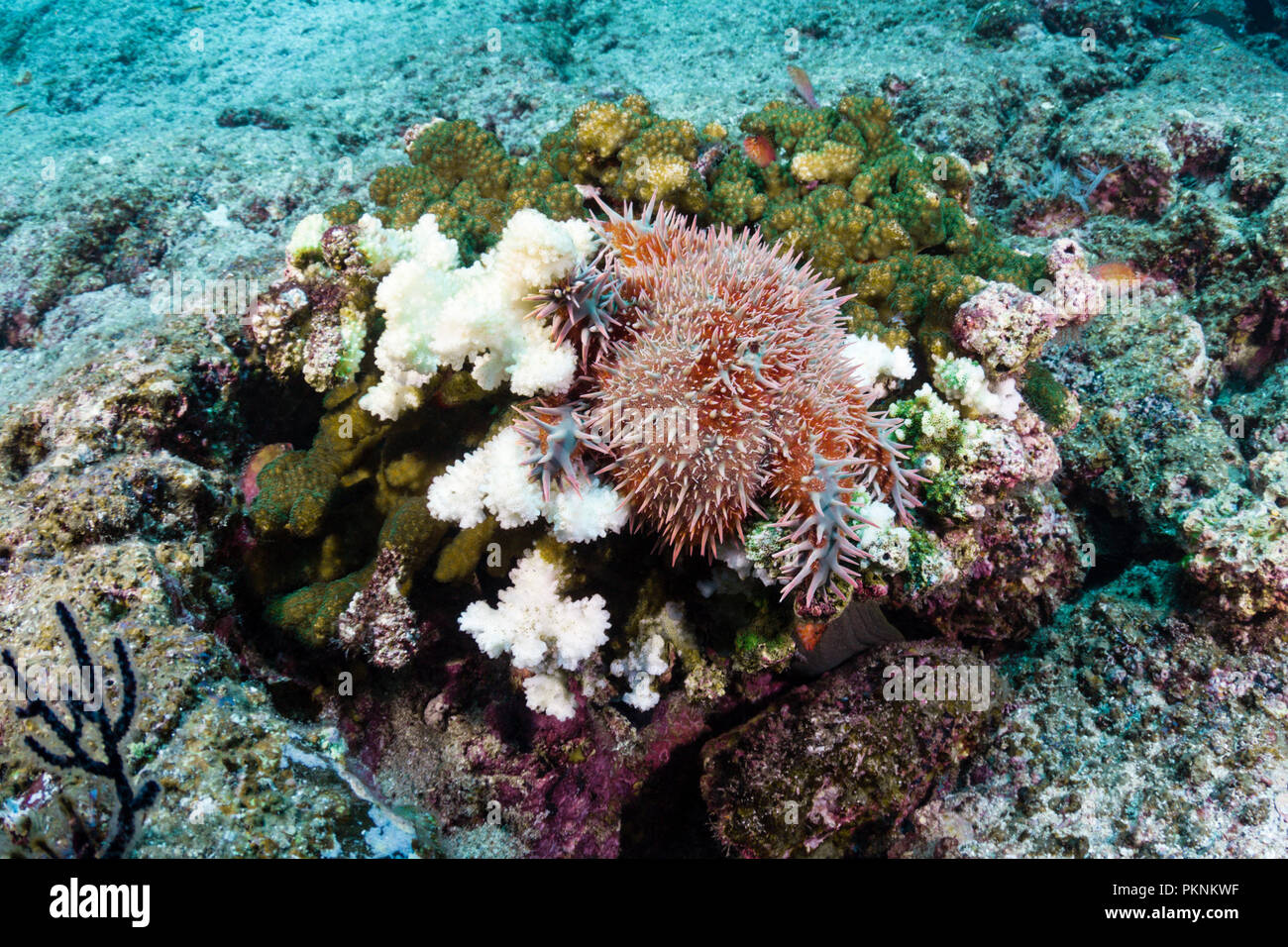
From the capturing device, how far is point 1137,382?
4406mm

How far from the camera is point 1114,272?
495cm

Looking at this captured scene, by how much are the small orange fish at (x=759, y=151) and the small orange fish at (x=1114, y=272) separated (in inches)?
114

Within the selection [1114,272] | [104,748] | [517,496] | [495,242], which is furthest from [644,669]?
[1114,272]

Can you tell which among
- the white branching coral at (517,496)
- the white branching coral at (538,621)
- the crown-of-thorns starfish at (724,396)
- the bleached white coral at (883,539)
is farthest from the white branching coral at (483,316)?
the bleached white coral at (883,539)

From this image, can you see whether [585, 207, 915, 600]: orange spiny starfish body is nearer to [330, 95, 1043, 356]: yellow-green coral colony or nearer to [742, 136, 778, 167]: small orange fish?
[330, 95, 1043, 356]: yellow-green coral colony

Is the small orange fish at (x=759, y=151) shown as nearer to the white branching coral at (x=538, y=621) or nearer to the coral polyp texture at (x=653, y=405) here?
the coral polyp texture at (x=653, y=405)

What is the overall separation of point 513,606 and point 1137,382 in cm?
469

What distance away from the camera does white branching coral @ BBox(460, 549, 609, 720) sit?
2758 millimetres

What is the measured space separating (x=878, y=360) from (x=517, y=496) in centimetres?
192

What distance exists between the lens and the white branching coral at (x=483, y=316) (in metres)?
2.32

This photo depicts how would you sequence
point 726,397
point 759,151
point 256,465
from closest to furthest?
point 726,397 → point 256,465 → point 759,151

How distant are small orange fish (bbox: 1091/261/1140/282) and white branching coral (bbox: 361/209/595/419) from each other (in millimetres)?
4692

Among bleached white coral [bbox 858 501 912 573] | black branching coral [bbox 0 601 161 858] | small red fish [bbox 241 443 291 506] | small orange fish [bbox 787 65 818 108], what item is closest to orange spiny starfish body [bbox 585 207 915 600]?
bleached white coral [bbox 858 501 912 573]

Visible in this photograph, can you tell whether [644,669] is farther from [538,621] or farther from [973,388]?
[973,388]
